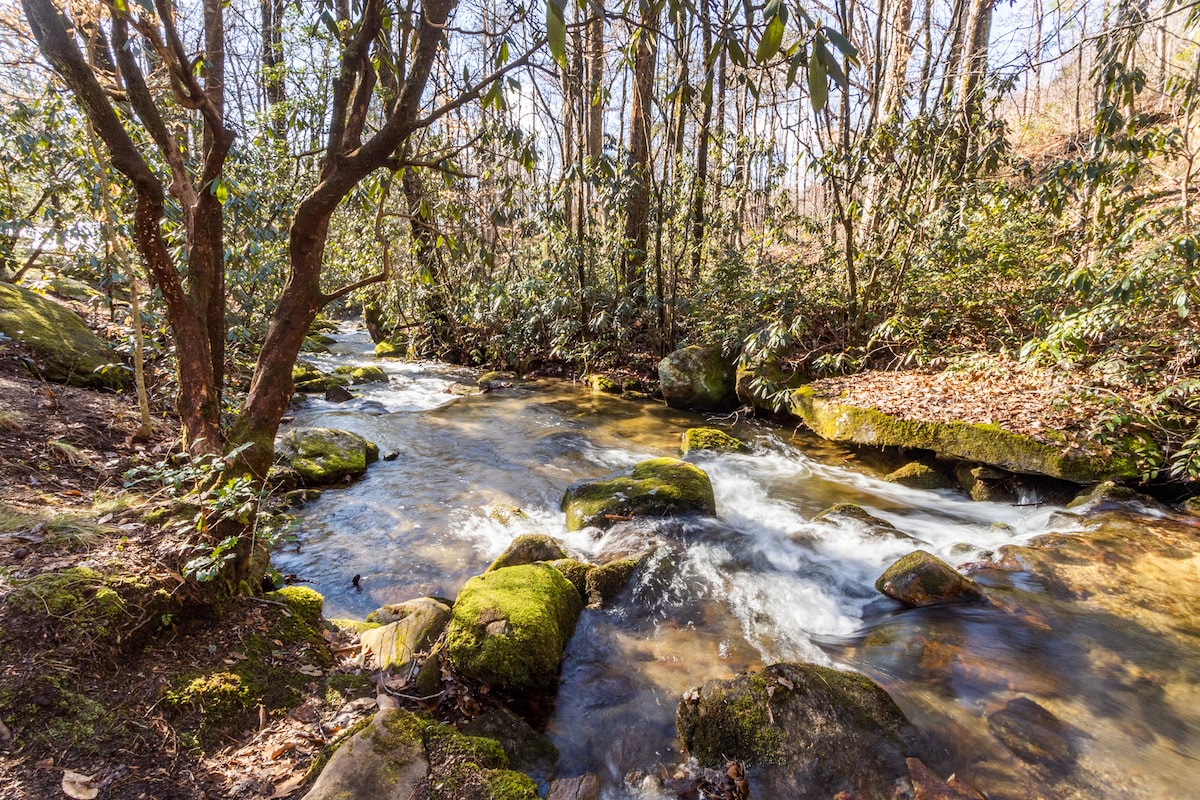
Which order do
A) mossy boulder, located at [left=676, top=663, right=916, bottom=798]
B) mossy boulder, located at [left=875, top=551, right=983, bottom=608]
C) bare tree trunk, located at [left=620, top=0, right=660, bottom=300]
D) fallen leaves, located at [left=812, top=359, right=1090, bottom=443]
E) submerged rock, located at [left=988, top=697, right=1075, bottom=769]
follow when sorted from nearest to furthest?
1. mossy boulder, located at [left=676, top=663, right=916, bottom=798]
2. submerged rock, located at [left=988, top=697, right=1075, bottom=769]
3. mossy boulder, located at [left=875, top=551, right=983, bottom=608]
4. fallen leaves, located at [left=812, top=359, right=1090, bottom=443]
5. bare tree trunk, located at [left=620, top=0, right=660, bottom=300]

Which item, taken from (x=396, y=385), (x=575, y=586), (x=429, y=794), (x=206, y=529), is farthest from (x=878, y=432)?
(x=396, y=385)

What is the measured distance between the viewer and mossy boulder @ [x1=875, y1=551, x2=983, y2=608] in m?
4.35

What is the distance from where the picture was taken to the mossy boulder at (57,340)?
5.99 meters

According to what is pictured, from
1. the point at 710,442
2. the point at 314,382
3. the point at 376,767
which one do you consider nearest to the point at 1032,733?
the point at 376,767

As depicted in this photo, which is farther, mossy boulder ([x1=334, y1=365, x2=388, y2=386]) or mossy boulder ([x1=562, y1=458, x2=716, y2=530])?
mossy boulder ([x1=334, y1=365, x2=388, y2=386])

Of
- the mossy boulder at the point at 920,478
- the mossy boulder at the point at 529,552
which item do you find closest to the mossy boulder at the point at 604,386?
the mossy boulder at the point at 920,478

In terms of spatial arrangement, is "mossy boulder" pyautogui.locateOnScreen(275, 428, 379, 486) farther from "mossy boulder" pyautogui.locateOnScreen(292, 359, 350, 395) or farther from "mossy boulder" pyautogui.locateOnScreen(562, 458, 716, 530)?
"mossy boulder" pyautogui.locateOnScreen(292, 359, 350, 395)

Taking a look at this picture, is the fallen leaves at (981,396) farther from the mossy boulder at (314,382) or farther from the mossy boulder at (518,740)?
the mossy boulder at (314,382)

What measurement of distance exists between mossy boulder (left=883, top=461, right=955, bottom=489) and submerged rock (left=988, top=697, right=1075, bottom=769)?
3.79 m

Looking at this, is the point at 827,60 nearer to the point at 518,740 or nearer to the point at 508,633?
the point at 508,633

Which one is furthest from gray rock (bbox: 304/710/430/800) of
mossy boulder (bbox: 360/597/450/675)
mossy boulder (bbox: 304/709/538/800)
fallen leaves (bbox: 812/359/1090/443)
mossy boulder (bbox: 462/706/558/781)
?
fallen leaves (bbox: 812/359/1090/443)

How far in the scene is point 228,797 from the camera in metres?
2.00

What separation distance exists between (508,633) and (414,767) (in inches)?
44.3

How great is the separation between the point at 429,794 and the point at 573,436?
6.88 m
